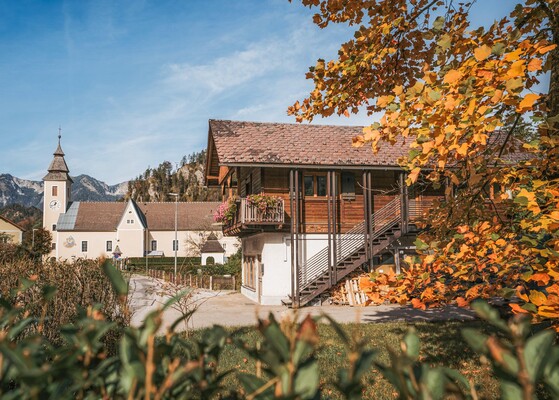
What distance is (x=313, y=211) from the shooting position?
2072 cm

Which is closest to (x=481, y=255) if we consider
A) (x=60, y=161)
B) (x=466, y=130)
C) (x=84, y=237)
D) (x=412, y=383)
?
(x=466, y=130)

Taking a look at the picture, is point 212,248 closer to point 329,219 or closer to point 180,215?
point 180,215

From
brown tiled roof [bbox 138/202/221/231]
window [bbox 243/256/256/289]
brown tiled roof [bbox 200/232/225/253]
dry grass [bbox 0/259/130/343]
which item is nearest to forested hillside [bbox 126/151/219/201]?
brown tiled roof [bbox 138/202/221/231]

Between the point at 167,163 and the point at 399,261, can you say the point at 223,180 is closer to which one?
the point at 399,261

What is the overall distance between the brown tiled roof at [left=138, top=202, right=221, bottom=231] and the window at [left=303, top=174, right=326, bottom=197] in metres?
52.3

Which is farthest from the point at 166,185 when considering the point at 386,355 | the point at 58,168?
the point at 386,355

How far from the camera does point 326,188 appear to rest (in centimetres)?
2108

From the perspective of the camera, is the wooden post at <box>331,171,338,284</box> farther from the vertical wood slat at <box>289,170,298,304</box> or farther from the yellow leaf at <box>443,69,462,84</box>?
the yellow leaf at <box>443,69,462,84</box>

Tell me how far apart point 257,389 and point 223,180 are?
25.1 metres

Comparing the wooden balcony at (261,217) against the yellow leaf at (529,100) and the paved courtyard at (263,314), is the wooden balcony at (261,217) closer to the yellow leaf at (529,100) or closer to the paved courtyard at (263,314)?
the paved courtyard at (263,314)

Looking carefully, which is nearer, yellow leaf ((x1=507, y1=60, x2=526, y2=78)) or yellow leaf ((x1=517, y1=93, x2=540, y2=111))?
yellow leaf ((x1=517, y1=93, x2=540, y2=111))

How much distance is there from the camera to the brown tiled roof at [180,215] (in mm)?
74312

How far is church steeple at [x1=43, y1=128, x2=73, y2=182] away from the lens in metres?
74.5

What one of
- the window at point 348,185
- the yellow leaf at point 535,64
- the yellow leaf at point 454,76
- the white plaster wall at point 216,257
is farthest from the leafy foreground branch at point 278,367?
the white plaster wall at point 216,257
